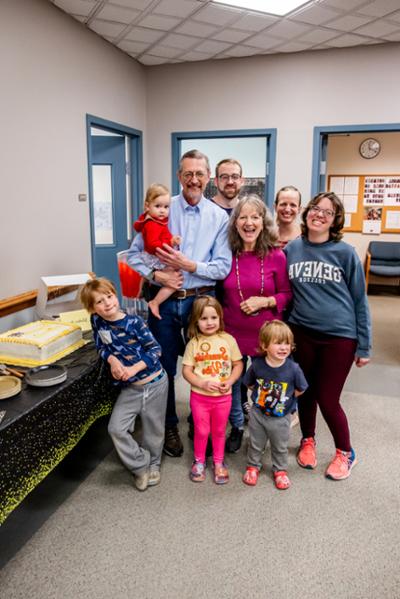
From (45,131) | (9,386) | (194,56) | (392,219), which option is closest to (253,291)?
(9,386)

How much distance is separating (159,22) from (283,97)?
142cm

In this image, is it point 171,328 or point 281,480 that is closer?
point 281,480

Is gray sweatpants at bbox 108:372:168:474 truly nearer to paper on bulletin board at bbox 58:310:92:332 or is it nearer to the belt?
the belt

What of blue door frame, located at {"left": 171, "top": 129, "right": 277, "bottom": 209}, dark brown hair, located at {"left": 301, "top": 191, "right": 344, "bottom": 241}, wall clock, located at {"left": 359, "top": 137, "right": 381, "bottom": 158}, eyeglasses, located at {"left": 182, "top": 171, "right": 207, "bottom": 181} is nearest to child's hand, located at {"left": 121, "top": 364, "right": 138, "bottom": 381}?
eyeglasses, located at {"left": 182, "top": 171, "right": 207, "bottom": 181}

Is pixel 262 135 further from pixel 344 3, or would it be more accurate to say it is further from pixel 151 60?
pixel 344 3

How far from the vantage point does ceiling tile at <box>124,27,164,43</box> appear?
354 cm

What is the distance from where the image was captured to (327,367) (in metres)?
2.15

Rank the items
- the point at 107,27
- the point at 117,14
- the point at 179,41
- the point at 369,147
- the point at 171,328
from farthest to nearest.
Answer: the point at 369,147 → the point at 179,41 → the point at 107,27 → the point at 117,14 → the point at 171,328

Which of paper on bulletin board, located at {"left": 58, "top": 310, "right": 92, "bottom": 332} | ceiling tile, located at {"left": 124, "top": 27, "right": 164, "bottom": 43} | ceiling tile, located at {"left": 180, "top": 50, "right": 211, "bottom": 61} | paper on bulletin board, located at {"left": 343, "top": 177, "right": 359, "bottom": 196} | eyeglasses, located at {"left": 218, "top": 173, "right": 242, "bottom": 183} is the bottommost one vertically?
paper on bulletin board, located at {"left": 58, "top": 310, "right": 92, "bottom": 332}

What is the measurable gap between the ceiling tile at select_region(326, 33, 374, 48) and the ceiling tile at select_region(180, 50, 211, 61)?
Result: 113 cm

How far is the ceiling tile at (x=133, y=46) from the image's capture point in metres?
3.83

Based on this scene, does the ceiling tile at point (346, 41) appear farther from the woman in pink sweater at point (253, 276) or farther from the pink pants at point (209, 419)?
the pink pants at point (209, 419)

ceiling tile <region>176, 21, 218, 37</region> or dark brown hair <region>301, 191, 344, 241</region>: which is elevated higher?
ceiling tile <region>176, 21, 218, 37</region>

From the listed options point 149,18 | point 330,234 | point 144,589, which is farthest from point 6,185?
point 144,589
